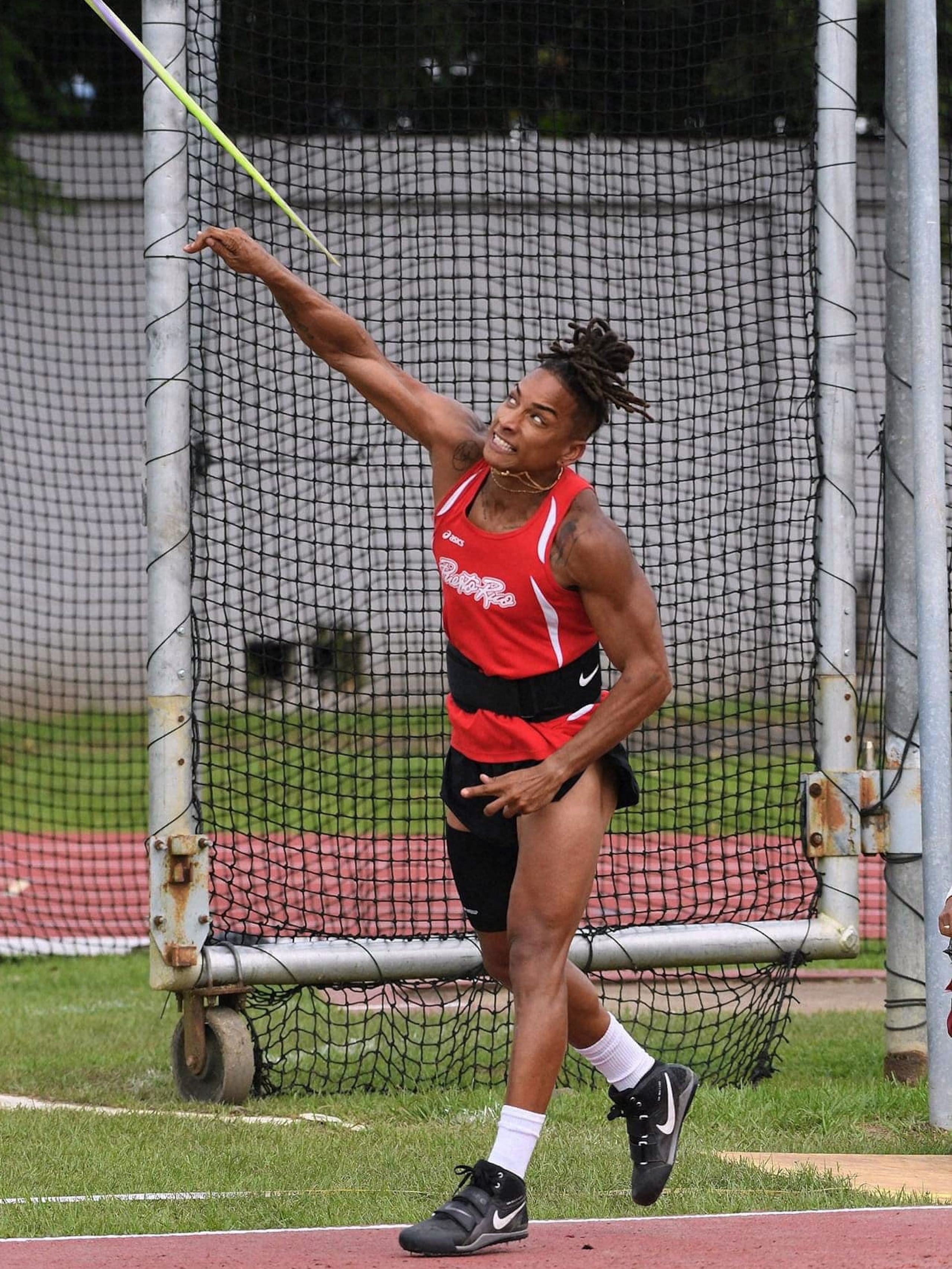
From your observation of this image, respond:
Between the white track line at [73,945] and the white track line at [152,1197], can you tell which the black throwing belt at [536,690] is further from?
the white track line at [73,945]

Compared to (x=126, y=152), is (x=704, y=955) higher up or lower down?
lower down

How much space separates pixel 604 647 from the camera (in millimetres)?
4586

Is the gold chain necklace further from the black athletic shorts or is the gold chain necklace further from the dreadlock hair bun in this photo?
the black athletic shorts

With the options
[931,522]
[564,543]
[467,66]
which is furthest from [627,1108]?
[467,66]

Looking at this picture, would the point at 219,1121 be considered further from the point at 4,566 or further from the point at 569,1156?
the point at 4,566

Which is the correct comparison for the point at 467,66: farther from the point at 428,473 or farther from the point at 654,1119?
the point at 654,1119

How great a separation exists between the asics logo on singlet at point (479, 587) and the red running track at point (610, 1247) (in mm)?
1501

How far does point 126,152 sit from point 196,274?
11398 mm

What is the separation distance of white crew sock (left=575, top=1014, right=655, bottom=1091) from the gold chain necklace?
1382mm

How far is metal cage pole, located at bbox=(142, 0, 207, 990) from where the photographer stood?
636cm

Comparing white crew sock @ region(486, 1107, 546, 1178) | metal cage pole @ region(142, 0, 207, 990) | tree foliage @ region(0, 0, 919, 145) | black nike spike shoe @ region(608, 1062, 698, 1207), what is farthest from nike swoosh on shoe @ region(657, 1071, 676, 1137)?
tree foliage @ region(0, 0, 919, 145)

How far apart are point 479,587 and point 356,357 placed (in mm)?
968

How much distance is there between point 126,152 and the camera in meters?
17.5

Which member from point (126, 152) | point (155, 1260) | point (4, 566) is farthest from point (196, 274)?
point (4, 566)
